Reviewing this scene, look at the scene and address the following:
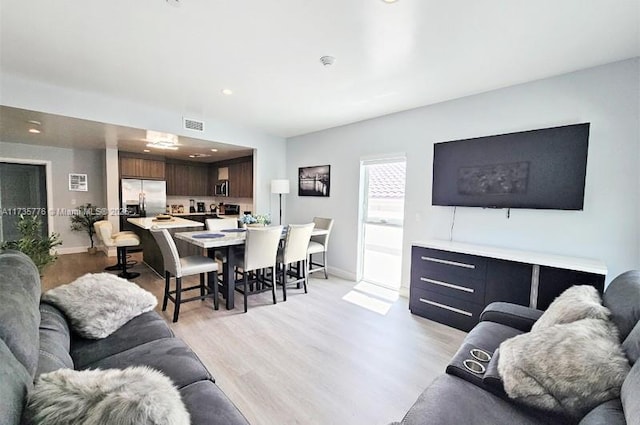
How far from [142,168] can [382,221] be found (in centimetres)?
567

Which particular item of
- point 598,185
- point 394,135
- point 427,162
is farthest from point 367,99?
point 598,185

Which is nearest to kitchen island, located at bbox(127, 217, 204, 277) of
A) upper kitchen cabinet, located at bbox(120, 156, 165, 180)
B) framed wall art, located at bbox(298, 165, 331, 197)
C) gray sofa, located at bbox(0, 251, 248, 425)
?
upper kitchen cabinet, located at bbox(120, 156, 165, 180)

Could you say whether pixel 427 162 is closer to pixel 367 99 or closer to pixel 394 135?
pixel 394 135

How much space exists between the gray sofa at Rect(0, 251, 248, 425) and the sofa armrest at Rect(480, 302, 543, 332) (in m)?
1.80

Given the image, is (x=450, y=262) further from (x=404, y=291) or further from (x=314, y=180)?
(x=314, y=180)

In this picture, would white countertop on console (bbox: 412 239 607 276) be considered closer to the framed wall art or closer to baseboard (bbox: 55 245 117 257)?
the framed wall art

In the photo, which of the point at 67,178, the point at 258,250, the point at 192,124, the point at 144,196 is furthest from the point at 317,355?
the point at 67,178

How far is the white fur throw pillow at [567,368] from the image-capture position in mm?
1022

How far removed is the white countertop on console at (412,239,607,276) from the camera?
7.27ft

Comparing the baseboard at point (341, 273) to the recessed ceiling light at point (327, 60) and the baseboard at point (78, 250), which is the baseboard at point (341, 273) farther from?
the baseboard at point (78, 250)

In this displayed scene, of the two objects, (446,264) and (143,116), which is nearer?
(446,264)

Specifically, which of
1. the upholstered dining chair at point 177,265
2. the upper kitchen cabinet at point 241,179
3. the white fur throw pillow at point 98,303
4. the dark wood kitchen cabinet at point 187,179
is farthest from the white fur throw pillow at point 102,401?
the dark wood kitchen cabinet at point 187,179

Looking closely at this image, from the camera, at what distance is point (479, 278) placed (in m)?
2.70

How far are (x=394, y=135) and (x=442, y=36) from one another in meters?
1.90
